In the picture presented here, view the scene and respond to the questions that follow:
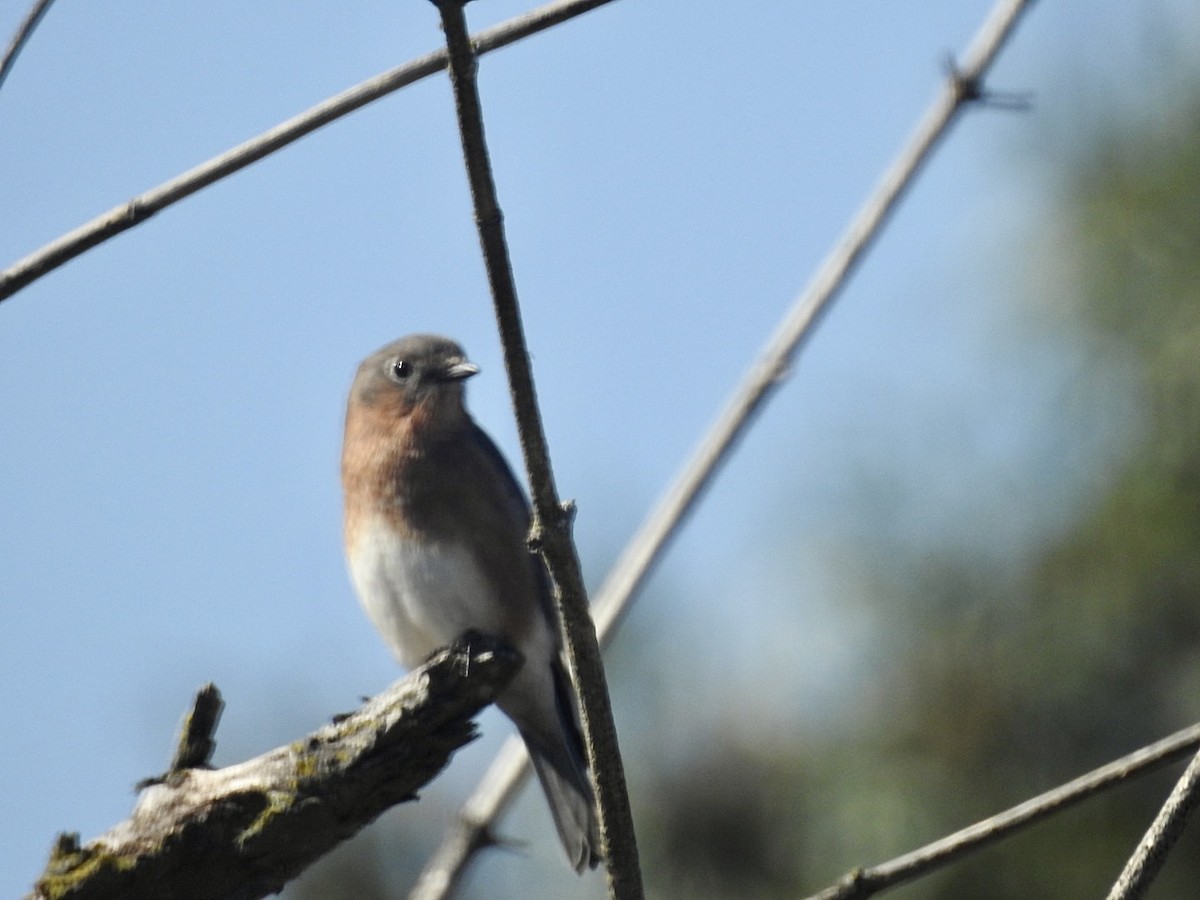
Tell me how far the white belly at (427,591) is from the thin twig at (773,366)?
1.70m

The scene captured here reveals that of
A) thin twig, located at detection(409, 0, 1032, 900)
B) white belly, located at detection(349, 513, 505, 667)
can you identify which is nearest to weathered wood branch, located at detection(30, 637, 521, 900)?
thin twig, located at detection(409, 0, 1032, 900)

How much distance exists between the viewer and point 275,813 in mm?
3664

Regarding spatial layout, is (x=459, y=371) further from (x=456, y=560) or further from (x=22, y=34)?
(x=22, y=34)

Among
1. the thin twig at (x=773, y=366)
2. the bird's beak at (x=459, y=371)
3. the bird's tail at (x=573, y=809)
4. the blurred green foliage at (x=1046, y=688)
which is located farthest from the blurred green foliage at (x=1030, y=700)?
the thin twig at (x=773, y=366)

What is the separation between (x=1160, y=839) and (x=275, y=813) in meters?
1.89

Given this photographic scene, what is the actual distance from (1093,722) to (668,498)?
17.7 ft

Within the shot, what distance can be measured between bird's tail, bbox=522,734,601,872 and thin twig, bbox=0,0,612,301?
365cm

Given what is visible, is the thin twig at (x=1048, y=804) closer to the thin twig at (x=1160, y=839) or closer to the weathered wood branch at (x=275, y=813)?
the thin twig at (x=1160, y=839)

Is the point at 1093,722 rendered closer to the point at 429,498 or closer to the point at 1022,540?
the point at 1022,540

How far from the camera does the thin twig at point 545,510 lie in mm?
2760

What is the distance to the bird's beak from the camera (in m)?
6.82

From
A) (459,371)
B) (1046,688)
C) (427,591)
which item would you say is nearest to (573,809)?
(427,591)

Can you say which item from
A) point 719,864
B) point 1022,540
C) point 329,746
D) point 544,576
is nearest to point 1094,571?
point 1022,540

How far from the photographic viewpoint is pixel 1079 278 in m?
10.1
